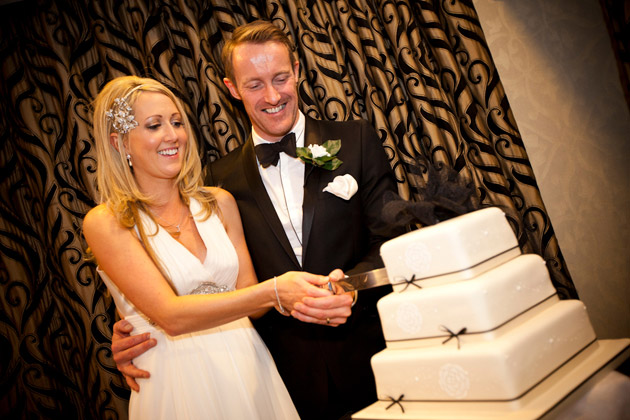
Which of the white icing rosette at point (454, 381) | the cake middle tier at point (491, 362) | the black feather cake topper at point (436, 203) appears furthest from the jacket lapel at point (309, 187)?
the white icing rosette at point (454, 381)

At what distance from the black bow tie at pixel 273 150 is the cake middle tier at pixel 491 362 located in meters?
1.26

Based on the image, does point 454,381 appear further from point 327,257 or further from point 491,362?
point 327,257

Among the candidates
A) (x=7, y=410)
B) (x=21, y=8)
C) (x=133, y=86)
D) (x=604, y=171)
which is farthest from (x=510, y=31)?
(x=7, y=410)

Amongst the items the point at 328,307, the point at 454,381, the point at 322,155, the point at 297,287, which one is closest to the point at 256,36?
the point at 322,155

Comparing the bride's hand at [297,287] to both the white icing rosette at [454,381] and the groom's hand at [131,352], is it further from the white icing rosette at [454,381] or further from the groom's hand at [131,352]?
the groom's hand at [131,352]

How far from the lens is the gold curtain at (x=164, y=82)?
3090mm

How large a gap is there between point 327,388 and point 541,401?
124 cm

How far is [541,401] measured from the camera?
1.19 meters

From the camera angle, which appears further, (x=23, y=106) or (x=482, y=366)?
(x=23, y=106)

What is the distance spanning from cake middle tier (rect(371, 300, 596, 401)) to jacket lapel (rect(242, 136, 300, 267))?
0.94 meters

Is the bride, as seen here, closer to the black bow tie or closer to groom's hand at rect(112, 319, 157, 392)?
groom's hand at rect(112, 319, 157, 392)

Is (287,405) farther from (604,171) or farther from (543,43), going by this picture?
(543,43)

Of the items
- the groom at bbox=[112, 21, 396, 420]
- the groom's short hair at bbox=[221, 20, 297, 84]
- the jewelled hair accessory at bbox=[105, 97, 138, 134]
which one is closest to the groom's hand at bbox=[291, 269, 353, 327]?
the groom at bbox=[112, 21, 396, 420]

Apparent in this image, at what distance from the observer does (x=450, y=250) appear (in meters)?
1.32
